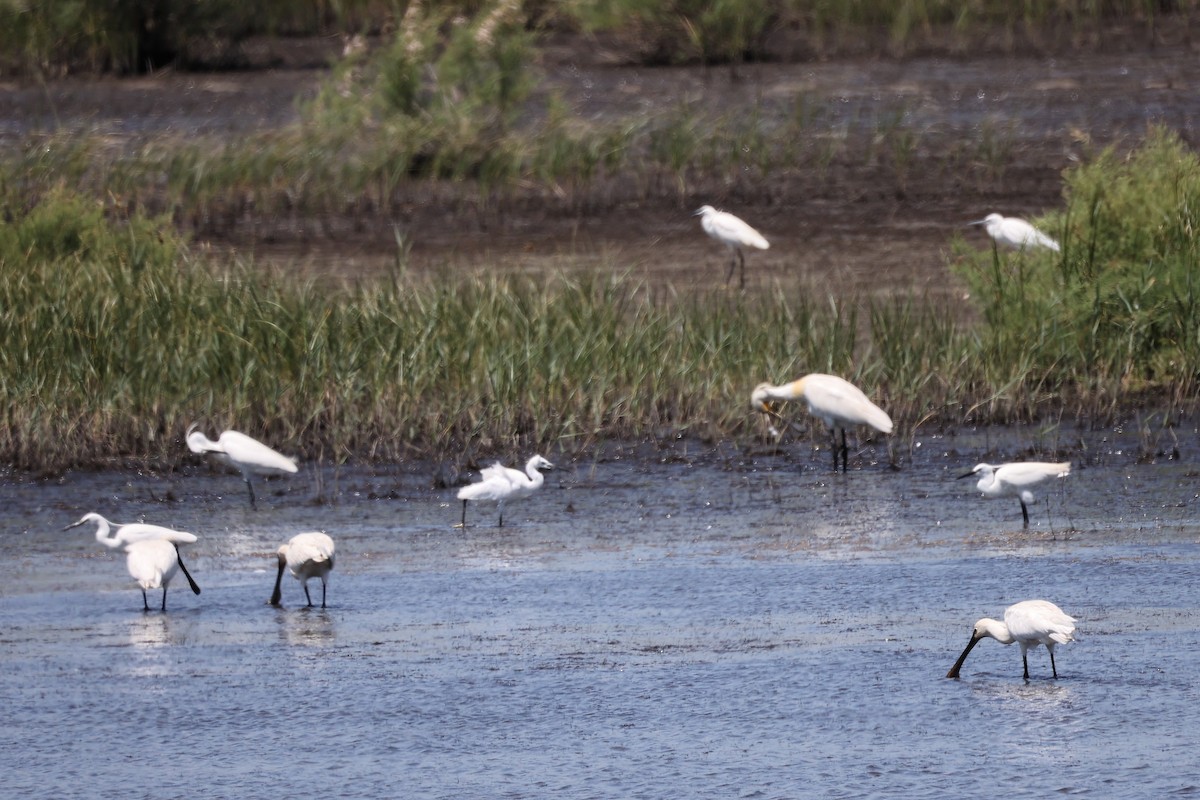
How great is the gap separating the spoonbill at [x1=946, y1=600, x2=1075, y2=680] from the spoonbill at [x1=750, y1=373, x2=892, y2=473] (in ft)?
12.3

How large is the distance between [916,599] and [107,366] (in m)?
5.79

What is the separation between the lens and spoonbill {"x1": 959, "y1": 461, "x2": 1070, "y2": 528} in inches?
371

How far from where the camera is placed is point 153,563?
803 cm

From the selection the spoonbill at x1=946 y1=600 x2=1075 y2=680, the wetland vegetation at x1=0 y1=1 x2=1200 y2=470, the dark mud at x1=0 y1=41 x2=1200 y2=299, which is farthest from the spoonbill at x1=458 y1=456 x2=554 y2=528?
the dark mud at x1=0 y1=41 x2=1200 y2=299

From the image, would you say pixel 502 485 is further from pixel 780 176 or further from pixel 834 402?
pixel 780 176

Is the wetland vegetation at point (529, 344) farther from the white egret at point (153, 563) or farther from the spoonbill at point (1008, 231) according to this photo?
the white egret at point (153, 563)

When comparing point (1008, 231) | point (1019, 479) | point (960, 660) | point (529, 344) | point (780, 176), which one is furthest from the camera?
point (780, 176)

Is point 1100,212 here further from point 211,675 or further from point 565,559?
point 211,675

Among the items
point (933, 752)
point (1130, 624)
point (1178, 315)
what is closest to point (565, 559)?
point (1130, 624)

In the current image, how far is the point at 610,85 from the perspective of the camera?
83.6 ft

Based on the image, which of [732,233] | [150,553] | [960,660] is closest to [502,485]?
[150,553]

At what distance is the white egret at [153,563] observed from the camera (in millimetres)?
7977

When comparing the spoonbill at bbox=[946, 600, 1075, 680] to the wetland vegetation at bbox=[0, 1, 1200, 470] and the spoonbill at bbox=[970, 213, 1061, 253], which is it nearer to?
the wetland vegetation at bbox=[0, 1, 1200, 470]

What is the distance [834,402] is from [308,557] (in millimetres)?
3676
